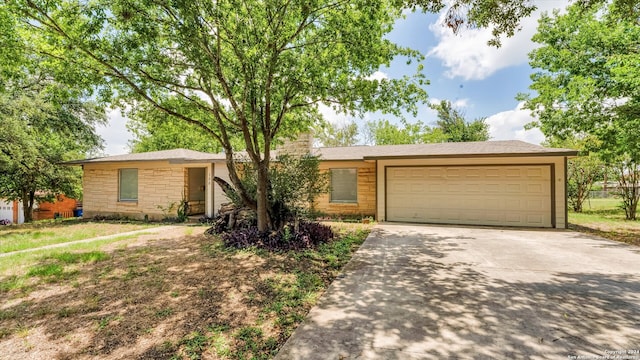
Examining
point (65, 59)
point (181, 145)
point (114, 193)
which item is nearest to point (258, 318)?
point (65, 59)

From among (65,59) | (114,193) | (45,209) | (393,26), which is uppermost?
(393,26)

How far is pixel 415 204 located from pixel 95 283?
29.6ft

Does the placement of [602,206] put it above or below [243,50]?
below

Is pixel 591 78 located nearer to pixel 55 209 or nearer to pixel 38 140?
pixel 38 140

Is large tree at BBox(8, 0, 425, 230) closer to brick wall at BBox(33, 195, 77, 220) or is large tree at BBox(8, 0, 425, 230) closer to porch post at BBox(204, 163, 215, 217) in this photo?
porch post at BBox(204, 163, 215, 217)

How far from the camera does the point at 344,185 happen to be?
37.1 ft

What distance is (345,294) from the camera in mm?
3646

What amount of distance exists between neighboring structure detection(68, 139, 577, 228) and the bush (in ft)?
8.08

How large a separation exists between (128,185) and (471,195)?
13493 mm

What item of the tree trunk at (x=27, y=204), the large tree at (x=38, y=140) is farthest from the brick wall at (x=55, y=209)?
the large tree at (x=38, y=140)

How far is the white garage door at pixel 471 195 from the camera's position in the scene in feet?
29.1

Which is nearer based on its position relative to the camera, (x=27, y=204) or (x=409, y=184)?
(x=409, y=184)

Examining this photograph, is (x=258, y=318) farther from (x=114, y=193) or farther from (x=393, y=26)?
(x=114, y=193)

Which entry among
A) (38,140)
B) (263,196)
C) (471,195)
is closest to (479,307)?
(263,196)
